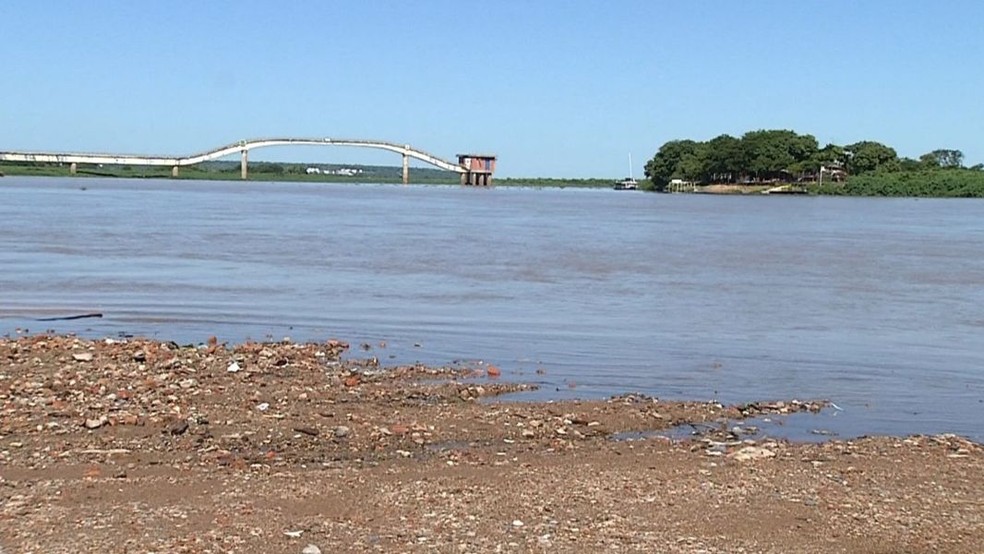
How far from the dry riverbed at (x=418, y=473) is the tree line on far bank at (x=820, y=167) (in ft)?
462

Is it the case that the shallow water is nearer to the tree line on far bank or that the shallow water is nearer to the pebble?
the pebble

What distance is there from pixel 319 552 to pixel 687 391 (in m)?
6.61

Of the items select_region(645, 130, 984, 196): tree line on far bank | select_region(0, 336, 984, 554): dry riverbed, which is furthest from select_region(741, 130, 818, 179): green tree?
select_region(0, 336, 984, 554): dry riverbed

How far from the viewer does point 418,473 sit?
8.18 m

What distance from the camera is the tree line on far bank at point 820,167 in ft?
470

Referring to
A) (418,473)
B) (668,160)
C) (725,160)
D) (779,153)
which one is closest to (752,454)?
(418,473)

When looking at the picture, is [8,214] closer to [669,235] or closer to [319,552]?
[669,235]

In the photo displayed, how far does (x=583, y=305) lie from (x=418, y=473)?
12.1 metres

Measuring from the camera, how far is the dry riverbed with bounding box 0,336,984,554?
6691mm

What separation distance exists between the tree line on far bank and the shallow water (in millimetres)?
109595

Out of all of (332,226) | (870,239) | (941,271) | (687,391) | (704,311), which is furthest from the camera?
(332,226)

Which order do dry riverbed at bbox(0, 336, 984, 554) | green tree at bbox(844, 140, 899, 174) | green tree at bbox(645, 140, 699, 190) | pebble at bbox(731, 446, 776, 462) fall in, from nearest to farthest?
dry riverbed at bbox(0, 336, 984, 554), pebble at bbox(731, 446, 776, 462), green tree at bbox(844, 140, 899, 174), green tree at bbox(645, 140, 699, 190)

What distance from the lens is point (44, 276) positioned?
23031mm

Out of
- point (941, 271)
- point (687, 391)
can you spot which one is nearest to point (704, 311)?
point (687, 391)
